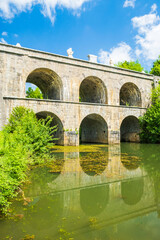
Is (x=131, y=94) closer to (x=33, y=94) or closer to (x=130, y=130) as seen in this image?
(x=130, y=130)

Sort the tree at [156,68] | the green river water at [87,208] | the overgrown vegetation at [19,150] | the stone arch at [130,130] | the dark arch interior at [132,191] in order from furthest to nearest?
the tree at [156,68]
the stone arch at [130,130]
the dark arch interior at [132,191]
the overgrown vegetation at [19,150]
the green river water at [87,208]

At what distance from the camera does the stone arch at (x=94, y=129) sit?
20359 mm

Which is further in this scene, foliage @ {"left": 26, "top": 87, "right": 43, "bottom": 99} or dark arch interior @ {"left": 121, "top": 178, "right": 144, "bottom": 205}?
foliage @ {"left": 26, "top": 87, "right": 43, "bottom": 99}

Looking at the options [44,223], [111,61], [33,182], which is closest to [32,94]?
[111,61]

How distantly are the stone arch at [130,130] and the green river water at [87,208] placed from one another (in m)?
16.6

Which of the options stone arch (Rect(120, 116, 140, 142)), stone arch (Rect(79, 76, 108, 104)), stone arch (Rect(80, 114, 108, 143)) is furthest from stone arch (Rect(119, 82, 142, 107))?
stone arch (Rect(80, 114, 108, 143))

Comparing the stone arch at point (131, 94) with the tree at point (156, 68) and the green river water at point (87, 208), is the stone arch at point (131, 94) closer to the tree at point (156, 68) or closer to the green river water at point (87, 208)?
the tree at point (156, 68)

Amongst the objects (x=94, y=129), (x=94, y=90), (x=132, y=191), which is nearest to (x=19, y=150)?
(x=132, y=191)

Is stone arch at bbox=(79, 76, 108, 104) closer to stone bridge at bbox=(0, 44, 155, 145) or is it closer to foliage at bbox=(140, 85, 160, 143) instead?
stone bridge at bbox=(0, 44, 155, 145)

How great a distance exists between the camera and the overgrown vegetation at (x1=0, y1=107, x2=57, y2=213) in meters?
4.03

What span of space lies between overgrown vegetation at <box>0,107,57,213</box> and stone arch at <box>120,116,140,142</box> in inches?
552

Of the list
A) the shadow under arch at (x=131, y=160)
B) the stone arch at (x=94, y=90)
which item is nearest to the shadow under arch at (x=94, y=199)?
the shadow under arch at (x=131, y=160)

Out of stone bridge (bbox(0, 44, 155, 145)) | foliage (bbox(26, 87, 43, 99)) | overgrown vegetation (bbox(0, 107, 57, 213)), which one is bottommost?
overgrown vegetation (bbox(0, 107, 57, 213))

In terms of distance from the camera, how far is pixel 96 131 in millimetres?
22047
